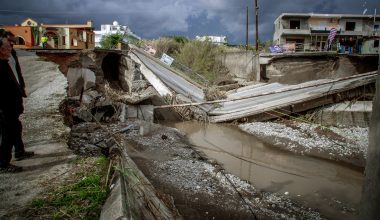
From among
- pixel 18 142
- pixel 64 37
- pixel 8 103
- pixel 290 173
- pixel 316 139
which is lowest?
pixel 290 173

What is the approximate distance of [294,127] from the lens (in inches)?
354

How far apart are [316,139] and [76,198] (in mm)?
6599

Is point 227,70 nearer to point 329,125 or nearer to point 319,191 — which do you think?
point 329,125

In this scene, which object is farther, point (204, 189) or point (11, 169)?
point (204, 189)

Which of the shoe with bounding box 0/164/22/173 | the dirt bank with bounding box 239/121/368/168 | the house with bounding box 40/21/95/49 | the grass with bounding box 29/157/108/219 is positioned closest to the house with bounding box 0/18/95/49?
the house with bounding box 40/21/95/49

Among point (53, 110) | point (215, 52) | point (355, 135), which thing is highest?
point (215, 52)

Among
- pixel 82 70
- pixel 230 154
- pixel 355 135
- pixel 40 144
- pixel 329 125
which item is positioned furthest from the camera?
pixel 82 70

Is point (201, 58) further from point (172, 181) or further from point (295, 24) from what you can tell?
point (295, 24)

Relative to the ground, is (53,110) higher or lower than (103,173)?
higher

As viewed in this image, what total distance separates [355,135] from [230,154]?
3559 mm

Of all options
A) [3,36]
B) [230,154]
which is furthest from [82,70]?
[3,36]

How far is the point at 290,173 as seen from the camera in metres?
5.82

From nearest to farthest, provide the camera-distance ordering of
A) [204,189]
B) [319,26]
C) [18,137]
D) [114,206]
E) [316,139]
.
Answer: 1. [114,206]
2. [18,137]
3. [204,189]
4. [316,139]
5. [319,26]

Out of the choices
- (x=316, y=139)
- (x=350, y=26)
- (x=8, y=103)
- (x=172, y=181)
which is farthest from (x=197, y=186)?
(x=350, y=26)
